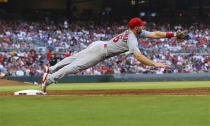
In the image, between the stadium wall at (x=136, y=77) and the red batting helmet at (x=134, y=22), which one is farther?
Answer: the stadium wall at (x=136, y=77)

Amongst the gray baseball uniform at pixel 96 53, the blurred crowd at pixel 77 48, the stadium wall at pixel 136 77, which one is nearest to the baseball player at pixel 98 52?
the gray baseball uniform at pixel 96 53

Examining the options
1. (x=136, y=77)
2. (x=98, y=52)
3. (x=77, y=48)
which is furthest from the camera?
(x=77, y=48)

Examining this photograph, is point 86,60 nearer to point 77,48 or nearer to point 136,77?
point 136,77

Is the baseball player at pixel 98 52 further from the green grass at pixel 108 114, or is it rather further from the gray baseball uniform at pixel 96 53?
the green grass at pixel 108 114

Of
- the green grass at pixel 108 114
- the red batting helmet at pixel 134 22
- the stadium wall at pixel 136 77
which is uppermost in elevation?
the red batting helmet at pixel 134 22

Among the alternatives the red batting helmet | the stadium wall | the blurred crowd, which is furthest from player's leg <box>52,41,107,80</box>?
the stadium wall

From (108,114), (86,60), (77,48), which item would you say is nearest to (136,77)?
(77,48)

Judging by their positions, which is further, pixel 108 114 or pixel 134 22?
pixel 134 22

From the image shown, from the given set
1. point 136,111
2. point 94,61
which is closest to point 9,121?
point 136,111
